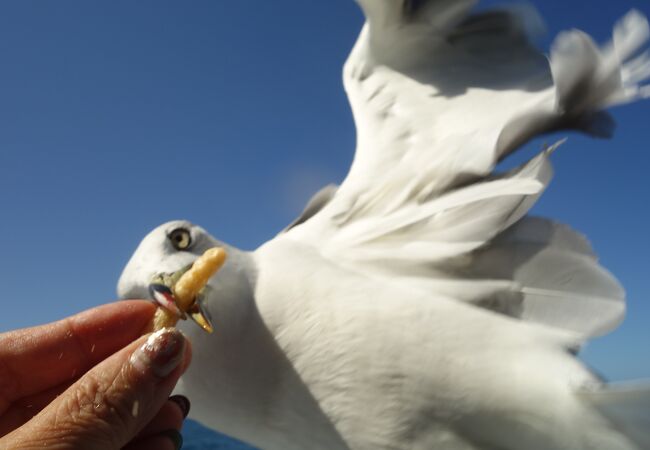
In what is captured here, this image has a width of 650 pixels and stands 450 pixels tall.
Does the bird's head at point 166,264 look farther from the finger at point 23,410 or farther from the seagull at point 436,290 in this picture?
the finger at point 23,410

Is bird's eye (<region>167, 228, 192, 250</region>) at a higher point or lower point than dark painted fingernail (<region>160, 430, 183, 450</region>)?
higher

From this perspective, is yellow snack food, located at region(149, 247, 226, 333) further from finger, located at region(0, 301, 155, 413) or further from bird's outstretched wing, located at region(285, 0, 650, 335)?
bird's outstretched wing, located at region(285, 0, 650, 335)

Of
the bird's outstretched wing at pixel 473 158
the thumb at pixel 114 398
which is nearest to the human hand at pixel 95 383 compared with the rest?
the thumb at pixel 114 398

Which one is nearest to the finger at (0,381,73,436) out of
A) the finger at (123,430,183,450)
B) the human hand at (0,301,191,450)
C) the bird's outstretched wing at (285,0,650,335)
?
the human hand at (0,301,191,450)

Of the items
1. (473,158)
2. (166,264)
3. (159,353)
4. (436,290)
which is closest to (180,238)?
(166,264)

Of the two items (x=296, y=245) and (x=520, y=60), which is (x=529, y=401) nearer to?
(x=296, y=245)

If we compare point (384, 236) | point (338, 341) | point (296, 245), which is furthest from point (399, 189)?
point (338, 341)
